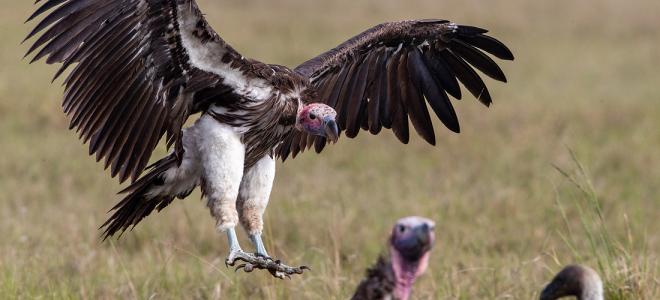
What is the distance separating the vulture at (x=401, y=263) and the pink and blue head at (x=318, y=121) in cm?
147

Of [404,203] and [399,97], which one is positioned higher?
[399,97]

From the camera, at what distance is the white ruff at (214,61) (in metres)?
4.86

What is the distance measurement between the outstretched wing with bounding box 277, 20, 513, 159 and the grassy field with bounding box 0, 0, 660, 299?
52 centimetres

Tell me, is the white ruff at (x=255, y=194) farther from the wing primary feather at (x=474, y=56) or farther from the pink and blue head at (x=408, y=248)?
the pink and blue head at (x=408, y=248)

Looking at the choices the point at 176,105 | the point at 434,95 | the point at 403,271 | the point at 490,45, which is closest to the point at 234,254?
the point at 176,105

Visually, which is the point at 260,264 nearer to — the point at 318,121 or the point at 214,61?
the point at 318,121

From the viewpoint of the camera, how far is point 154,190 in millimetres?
5305

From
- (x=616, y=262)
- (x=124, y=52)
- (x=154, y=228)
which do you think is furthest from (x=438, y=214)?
(x=124, y=52)

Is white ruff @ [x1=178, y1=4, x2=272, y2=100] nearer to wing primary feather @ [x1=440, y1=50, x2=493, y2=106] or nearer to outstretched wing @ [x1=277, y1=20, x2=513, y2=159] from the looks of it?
outstretched wing @ [x1=277, y1=20, x2=513, y2=159]

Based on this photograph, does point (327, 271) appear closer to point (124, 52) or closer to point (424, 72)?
point (424, 72)

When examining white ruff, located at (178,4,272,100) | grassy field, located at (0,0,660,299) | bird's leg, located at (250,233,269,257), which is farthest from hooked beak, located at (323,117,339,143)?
grassy field, located at (0,0,660,299)

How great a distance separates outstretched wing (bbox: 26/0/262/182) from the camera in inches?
191

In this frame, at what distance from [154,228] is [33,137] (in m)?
3.73

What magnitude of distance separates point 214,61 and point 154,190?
70cm
